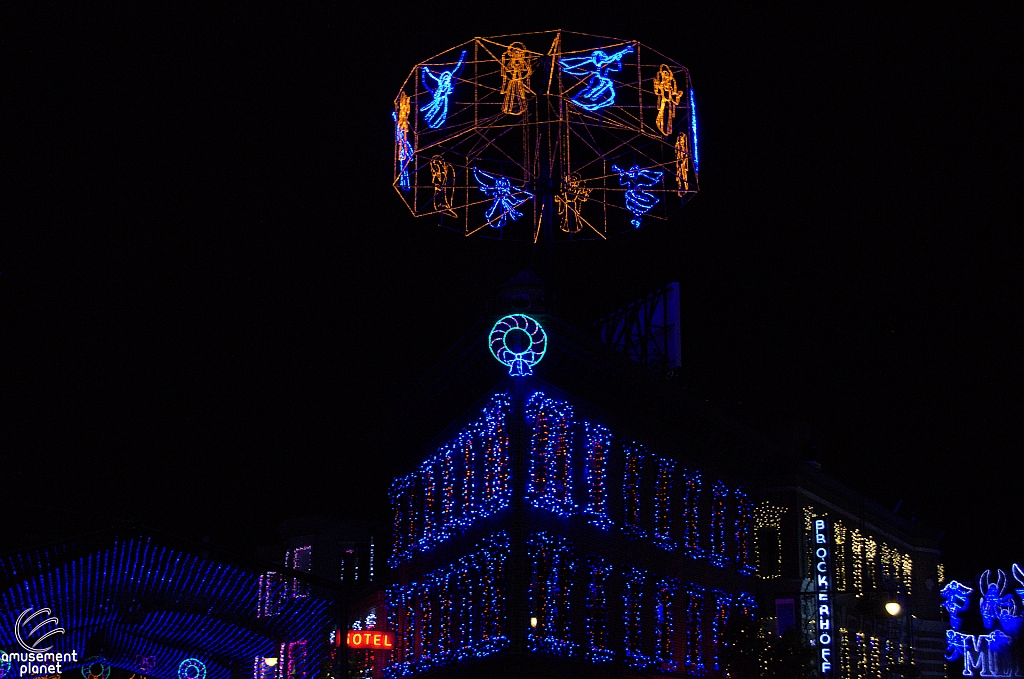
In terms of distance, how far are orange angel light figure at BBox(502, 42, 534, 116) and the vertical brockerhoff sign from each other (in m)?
21.0

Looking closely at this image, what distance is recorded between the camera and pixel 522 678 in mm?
31453

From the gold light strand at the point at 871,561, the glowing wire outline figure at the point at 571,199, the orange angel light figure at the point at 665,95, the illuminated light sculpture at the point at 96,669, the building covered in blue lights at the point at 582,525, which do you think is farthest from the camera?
the gold light strand at the point at 871,561

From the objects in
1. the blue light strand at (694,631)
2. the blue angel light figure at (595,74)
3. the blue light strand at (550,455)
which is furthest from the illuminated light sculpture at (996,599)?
the blue angel light figure at (595,74)

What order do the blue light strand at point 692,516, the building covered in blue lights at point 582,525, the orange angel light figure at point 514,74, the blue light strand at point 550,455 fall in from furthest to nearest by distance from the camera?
the blue light strand at point 692,516 → the blue light strand at point 550,455 → the building covered in blue lights at point 582,525 → the orange angel light figure at point 514,74

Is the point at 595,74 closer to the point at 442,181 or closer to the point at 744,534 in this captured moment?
the point at 442,181

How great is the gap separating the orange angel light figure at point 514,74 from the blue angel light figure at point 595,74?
1058 mm

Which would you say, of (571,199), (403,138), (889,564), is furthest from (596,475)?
(889,564)

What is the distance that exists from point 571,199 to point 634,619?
512 inches

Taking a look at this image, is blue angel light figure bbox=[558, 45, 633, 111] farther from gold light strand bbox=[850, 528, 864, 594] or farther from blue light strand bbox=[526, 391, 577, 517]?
gold light strand bbox=[850, 528, 864, 594]

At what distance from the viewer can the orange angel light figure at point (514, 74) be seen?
31.1 m

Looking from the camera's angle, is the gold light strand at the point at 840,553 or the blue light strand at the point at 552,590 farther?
the gold light strand at the point at 840,553

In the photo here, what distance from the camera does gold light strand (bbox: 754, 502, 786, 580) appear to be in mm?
43844

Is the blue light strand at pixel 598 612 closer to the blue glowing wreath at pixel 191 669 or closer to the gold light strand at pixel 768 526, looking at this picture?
the blue glowing wreath at pixel 191 669

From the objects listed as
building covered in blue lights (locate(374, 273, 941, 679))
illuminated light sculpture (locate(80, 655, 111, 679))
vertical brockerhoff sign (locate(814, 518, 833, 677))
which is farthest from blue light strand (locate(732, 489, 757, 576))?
illuminated light sculpture (locate(80, 655, 111, 679))
